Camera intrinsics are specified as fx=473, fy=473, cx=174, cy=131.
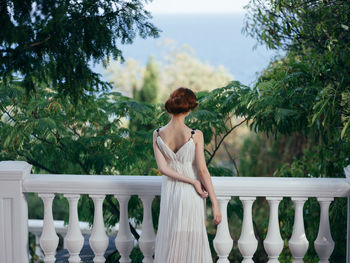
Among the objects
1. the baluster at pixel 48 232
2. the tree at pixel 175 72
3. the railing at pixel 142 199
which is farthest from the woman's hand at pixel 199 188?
the tree at pixel 175 72

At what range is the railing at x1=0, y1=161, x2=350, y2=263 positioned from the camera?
2904 mm

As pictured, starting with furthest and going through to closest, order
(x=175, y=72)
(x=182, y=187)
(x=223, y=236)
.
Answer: (x=175, y=72)
(x=223, y=236)
(x=182, y=187)

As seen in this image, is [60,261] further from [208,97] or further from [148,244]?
[208,97]

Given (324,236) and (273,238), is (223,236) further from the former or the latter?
(324,236)

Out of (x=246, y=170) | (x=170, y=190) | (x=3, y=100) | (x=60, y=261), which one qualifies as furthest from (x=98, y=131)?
(x=246, y=170)

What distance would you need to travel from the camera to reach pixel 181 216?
2.65 m

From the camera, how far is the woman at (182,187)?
264 centimetres

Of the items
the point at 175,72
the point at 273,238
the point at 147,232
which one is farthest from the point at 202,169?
the point at 175,72

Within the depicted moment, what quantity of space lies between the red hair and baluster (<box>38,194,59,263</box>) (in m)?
1.01

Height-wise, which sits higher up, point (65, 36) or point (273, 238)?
point (65, 36)

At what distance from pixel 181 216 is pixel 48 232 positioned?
0.95m

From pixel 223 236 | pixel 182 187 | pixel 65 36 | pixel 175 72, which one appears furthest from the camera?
pixel 175 72

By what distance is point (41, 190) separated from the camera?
2984 mm

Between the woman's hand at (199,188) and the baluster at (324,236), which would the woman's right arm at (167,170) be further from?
the baluster at (324,236)
